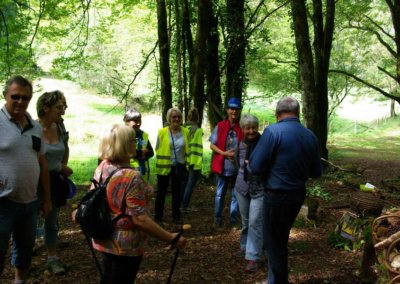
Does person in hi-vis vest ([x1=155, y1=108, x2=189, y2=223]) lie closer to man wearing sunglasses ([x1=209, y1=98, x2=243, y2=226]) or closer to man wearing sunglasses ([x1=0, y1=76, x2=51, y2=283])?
man wearing sunglasses ([x1=209, y1=98, x2=243, y2=226])

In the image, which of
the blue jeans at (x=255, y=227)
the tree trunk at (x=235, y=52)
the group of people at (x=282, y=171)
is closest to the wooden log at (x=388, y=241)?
the group of people at (x=282, y=171)

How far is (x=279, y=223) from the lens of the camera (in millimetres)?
3777

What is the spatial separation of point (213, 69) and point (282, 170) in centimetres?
740

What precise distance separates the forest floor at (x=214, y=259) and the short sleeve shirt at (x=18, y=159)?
146cm

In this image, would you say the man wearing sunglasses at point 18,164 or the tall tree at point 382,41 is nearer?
the man wearing sunglasses at point 18,164

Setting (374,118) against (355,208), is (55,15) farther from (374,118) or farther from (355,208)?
(374,118)

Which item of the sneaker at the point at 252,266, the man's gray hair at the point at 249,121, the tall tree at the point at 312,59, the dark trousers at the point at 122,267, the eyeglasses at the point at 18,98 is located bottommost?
the sneaker at the point at 252,266

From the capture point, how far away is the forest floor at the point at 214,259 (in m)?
4.57

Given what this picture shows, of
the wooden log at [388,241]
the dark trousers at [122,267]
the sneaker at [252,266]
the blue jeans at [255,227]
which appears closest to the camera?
the dark trousers at [122,267]

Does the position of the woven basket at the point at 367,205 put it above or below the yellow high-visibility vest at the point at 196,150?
below

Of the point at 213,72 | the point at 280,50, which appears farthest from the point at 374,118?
the point at 213,72

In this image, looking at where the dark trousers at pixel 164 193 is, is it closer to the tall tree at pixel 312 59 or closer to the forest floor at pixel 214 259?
the forest floor at pixel 214 259

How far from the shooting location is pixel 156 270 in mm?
4805

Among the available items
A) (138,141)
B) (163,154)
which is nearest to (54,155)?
(138,141)
